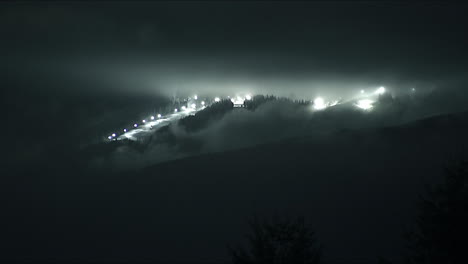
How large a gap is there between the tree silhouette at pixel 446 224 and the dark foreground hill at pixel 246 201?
314 feet

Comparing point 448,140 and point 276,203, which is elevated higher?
point 448,140

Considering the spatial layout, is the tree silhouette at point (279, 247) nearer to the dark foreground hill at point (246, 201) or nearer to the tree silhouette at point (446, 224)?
the tree silhouette at point (446, 224)

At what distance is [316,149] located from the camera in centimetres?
16525

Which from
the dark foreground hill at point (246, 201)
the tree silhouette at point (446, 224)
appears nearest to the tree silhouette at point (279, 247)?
the tree silhouette at point (446, 224)

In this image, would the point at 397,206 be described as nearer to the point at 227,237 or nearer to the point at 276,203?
the point at 276,203

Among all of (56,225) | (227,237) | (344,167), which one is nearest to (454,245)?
(227,237)

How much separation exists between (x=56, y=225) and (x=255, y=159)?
86.1m

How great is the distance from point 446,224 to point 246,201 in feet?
442

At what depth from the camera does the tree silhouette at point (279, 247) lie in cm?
1688

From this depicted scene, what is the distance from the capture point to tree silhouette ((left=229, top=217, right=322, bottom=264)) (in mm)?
16875

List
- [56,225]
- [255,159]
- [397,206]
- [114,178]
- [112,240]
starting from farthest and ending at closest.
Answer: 1. [114,178]
2. [255,159]
3. [56,225]
4. [112,240]
5. [397,206]

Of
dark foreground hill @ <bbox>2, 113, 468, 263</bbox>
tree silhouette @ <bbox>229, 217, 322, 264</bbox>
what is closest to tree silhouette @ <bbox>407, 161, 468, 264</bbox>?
tree silhouette @ <bbox>229, 217, 322, 264</bbox>

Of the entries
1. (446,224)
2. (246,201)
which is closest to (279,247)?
(446,224)

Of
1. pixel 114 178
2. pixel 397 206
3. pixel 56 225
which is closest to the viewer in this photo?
pixel 397 206
